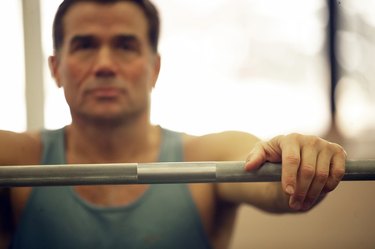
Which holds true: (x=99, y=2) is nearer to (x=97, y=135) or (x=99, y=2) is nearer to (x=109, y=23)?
(x=109, y=23)

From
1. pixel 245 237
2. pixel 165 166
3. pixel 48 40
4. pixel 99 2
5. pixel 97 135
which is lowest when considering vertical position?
pixel 245 237

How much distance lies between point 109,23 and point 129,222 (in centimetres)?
55

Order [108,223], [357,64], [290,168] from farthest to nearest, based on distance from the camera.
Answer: [357,64] → [108,223] → [290,168]

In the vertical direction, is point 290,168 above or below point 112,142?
above

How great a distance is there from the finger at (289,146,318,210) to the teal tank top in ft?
1.58

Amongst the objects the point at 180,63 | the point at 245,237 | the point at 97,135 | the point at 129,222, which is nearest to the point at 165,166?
the point at 129,222

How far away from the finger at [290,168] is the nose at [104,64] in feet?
2.07

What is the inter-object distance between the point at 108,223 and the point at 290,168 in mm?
598

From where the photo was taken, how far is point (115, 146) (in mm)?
1280

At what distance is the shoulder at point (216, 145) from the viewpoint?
112 centimetres

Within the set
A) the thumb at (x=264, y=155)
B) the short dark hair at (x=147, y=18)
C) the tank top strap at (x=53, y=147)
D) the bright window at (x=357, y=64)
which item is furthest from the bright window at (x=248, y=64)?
the thumb at (x=264, y=155)

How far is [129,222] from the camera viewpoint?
111 centimetres

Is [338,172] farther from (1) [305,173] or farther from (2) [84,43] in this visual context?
(2) [84,43]

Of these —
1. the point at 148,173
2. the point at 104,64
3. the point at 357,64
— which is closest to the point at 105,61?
the point at 104,64
